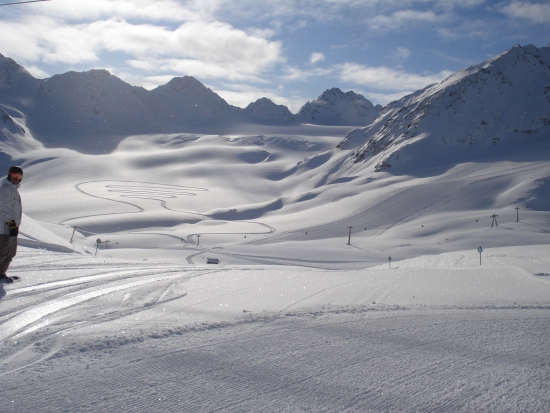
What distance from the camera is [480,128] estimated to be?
110000 mm

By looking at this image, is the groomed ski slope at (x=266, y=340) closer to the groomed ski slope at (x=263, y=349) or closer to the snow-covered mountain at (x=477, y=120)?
the groomed ski slope at (x=263, y=349)

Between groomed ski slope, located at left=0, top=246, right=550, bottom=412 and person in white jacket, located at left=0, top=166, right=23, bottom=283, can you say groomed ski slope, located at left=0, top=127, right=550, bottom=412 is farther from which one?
person in white jacket, located at left=0, top=166, right=23, bottom=283

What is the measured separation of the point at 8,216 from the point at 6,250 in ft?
1.61

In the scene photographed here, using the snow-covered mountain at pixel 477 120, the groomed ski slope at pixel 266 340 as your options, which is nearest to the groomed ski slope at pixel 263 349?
the groomed ski slope at pixel 266 340

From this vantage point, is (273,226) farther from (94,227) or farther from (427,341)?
(427,341)

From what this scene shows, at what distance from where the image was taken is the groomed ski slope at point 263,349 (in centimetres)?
293

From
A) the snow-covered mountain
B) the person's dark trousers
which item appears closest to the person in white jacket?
the person's dark trousers

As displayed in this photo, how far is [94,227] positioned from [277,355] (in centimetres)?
5552

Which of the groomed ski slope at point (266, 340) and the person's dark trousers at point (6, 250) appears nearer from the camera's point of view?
the groomed ski slope at point (266, 340)

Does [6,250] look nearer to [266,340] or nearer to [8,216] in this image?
[8,216]

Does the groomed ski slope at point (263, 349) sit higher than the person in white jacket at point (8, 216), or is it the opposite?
the person in white jacket at point (8, 216)

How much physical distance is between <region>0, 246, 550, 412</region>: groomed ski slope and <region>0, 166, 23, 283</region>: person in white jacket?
17.1 inches

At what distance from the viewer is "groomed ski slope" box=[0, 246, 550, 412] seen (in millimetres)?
2930

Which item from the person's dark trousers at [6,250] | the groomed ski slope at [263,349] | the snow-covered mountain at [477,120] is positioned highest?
the snow-covered mountain at [477,120]
